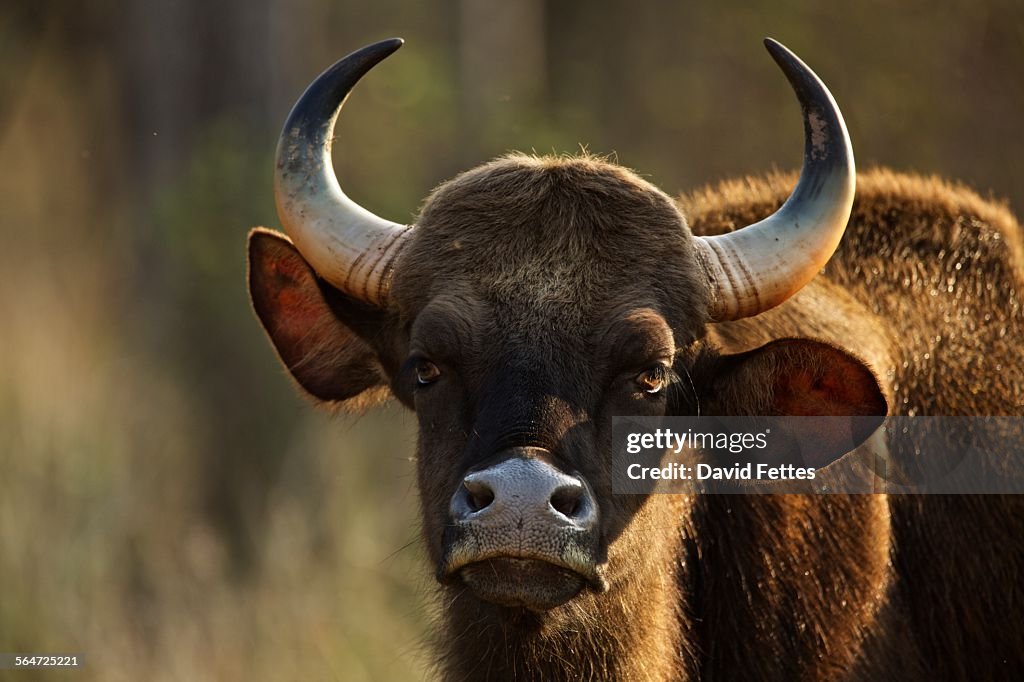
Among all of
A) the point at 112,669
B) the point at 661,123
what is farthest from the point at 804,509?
the point at 661,123

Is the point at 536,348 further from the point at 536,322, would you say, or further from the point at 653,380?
the point at 653,380

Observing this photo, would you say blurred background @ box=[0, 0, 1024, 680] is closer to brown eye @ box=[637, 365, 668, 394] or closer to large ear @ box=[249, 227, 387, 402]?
large ear @ box=[249, 227, 387, 402]

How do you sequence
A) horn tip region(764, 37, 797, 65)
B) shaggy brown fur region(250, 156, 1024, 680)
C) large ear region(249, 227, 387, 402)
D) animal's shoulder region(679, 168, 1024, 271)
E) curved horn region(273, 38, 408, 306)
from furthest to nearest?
1. animal's shoulder region(679, 168, 1024, 271)
2. large ear region(249, 227, 387, 402)
3. curved horn region(273, 38, 408, 306)
4. horn tip region(764, 37, 797, 65)
5. shaggy brown fur region(250, 156, 1024, 680)

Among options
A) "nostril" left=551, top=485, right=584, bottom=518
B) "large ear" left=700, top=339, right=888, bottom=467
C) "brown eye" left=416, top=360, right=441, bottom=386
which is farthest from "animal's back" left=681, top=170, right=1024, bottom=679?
"nostril" left=551, top=485, right=584, bottom=518

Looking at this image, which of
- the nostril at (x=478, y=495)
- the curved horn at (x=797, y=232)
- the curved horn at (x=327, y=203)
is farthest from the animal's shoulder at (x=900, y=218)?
the nostril at (x=478, y=495)

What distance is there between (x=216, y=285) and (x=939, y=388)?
7.93m

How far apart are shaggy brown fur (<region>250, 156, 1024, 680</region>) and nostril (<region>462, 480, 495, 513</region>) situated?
5.4 inches

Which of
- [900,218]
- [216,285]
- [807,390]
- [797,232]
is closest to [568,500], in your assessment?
[807,390]

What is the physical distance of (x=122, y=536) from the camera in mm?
9242

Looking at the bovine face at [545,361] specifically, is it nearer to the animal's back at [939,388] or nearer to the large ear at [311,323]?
the large ear at [311,323]

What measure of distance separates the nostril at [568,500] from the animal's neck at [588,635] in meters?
0.49

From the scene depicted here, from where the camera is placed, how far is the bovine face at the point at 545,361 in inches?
159

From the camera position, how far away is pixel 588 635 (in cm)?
471

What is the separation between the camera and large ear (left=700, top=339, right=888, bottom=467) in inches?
183
